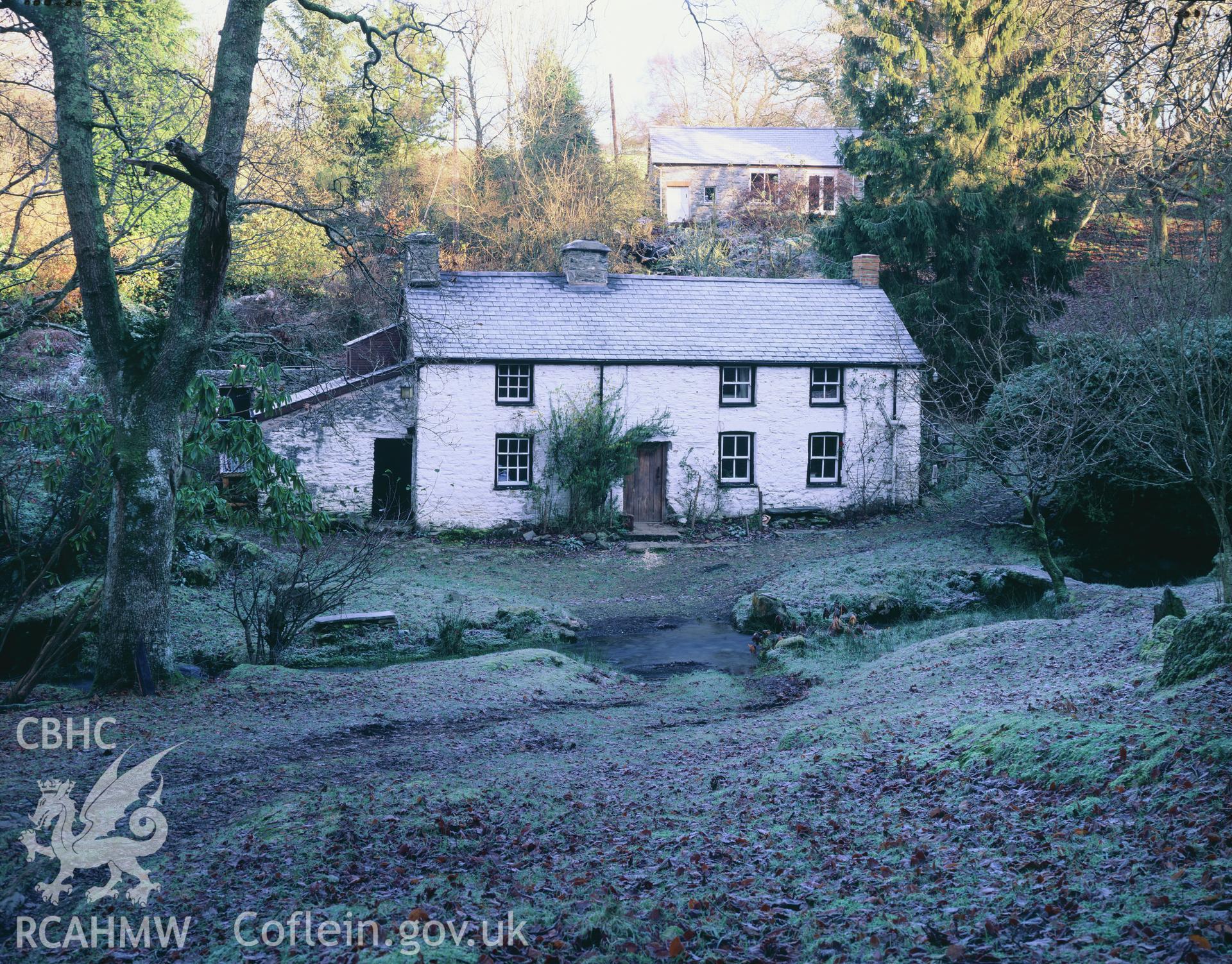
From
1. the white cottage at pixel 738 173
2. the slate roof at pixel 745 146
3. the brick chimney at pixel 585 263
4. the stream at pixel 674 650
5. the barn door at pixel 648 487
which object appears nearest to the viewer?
the stream at pixel 674 650

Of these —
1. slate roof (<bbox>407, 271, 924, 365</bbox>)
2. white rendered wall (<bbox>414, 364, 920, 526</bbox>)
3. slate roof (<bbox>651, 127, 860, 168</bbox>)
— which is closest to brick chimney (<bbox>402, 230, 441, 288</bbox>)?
slate roof (<bbox>407, 271, 924, 365</bbox>)

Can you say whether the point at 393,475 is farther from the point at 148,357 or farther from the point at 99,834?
the point at 99,834

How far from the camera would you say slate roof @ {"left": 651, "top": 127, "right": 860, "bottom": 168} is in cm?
4466

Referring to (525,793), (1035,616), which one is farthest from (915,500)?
(525,793)

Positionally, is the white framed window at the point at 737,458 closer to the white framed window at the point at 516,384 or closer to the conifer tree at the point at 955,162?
the white framed window at the point at 516,384

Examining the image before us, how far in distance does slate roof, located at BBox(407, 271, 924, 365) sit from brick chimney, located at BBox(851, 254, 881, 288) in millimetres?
517

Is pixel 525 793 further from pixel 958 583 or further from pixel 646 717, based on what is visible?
pixel 958 583

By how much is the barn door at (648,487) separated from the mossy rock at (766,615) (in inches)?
363

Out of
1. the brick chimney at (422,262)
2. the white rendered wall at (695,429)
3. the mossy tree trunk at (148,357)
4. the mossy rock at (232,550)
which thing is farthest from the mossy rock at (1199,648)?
the brick chimney at (422,262)

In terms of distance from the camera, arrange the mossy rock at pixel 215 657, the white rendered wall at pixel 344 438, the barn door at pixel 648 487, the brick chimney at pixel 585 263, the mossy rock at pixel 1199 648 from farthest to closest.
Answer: the brick chimney at pixel 585 263
the barn door at pixel 648 487
the white rendered wall at pixel 344 438
the mossy rock at pixel 215 657
the mossy rock at pixel 1199 648

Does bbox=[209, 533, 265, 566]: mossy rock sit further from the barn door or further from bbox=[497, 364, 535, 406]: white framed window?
the barn door

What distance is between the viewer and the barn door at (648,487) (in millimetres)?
27453

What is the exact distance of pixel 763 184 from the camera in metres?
43.9

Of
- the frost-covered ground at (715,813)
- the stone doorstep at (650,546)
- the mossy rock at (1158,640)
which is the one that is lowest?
the stone doorstep at (650,546)
